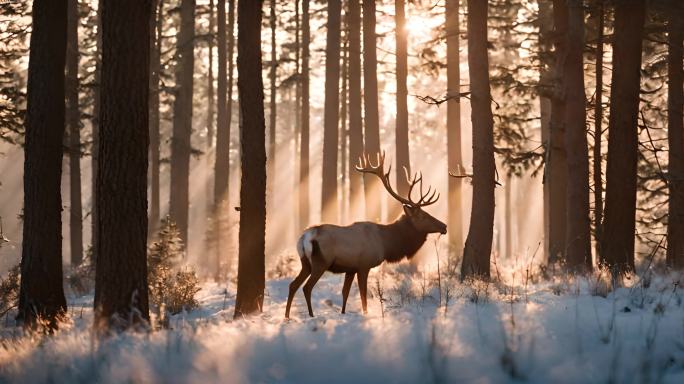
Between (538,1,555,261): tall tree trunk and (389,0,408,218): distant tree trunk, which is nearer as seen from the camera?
(538,1,555,261): tall tree trunk

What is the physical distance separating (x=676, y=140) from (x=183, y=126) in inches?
564

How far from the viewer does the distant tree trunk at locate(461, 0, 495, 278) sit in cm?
1362

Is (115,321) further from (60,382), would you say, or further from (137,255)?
(60,382)

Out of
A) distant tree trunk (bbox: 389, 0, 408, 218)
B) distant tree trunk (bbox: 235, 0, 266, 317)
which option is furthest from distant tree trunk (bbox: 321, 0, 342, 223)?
distant tree trunk (bbox: 235, 0, 266, 317)

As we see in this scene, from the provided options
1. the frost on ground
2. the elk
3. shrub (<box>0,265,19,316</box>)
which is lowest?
shrub (<box>0,265,19,316</box>)

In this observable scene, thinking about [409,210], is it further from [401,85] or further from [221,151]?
[221,151]

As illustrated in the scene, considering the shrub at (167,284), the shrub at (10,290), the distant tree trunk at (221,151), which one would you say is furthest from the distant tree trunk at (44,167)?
the distant tree trunk at (221,151)

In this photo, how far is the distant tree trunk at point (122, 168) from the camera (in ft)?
25.6

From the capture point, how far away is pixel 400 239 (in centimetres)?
1195

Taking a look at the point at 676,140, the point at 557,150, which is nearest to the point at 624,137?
the point at 557,150

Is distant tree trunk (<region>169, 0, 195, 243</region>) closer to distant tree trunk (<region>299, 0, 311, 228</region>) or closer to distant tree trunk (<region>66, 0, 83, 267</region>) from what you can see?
distant tree trunk (<region>66, 0, 83, 267</region>)

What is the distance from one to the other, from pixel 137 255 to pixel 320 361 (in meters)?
2.88

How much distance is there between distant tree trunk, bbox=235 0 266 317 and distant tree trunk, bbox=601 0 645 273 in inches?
234

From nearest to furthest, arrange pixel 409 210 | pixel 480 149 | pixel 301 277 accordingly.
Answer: pixel 301 277 → pixel 409 210 → pixel 480 149
